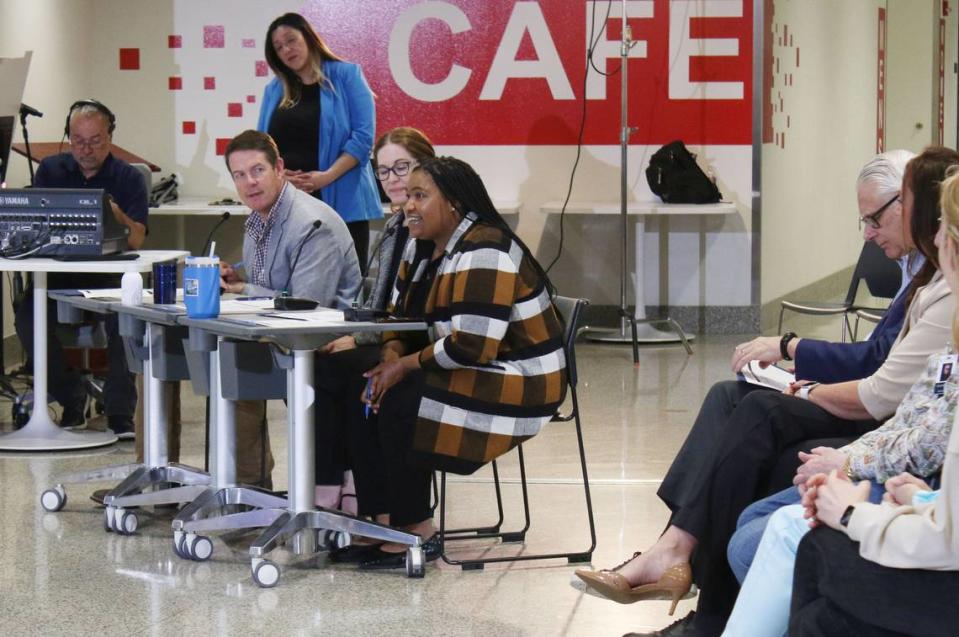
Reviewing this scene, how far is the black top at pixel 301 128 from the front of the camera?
19.9 feet

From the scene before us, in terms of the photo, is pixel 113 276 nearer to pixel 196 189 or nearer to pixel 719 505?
pixel 196 189

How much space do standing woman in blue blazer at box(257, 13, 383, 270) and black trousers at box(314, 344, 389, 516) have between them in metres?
1.85

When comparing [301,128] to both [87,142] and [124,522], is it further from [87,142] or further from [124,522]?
[124,522]

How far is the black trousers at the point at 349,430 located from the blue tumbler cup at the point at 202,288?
418 mm

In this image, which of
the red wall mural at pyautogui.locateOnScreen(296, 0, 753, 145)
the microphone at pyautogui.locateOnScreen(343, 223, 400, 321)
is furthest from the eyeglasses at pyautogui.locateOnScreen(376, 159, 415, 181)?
the red wall mural at pyautogui.locateOnScreen(296, 0, 753, 145)

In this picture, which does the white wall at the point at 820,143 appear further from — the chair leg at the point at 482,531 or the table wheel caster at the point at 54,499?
the table wheel caster at the point at 54,499

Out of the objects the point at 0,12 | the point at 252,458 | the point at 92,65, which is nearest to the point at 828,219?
the point at 92,65

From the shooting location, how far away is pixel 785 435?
10.7 ft

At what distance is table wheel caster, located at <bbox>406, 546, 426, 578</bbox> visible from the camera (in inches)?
156

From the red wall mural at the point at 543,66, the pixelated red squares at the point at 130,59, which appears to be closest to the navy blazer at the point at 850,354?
the red wall mural at the point at 543,66

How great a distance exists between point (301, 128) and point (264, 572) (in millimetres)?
2635

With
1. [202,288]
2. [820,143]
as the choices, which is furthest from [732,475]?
[820,143]

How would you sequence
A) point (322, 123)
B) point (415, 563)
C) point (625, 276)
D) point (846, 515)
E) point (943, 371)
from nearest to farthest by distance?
point (846, 515), point (943, 371), point (415, 563), point (322, 123), point (625, 276)

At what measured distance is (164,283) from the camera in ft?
14.2
